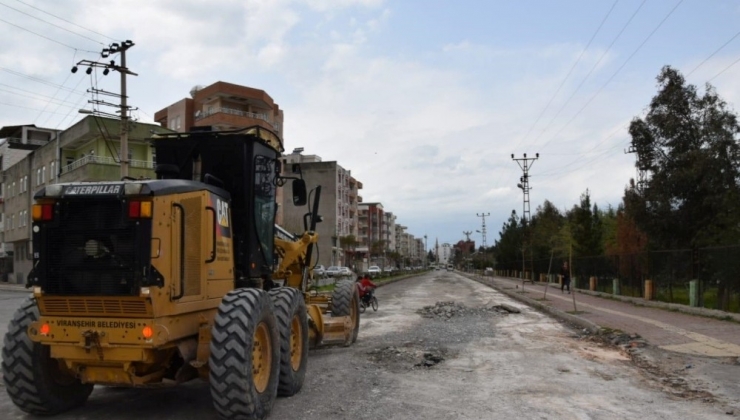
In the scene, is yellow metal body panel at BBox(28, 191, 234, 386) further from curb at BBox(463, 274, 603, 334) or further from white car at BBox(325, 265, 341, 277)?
white car at BBox(325, 265, 341, 277)

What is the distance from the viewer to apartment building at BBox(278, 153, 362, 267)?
305 feet

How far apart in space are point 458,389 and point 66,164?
47621mm

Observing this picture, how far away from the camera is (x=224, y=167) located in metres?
7.43

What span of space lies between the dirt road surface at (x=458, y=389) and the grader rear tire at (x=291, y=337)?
20cm

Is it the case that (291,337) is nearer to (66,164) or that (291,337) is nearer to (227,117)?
(66,164)

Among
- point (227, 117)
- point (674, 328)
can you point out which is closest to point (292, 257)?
point (674, 328)

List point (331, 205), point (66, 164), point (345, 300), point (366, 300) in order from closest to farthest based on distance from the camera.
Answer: point (345, 300), point (366, 300), point (66, 164), point (331, 205)

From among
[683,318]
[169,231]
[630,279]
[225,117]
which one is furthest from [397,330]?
[225,117]

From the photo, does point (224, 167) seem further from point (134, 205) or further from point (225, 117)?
point (225, 117)

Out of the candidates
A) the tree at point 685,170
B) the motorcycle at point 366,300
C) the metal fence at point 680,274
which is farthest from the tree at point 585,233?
the motorcycle at point 366,300

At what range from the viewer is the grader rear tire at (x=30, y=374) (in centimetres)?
600

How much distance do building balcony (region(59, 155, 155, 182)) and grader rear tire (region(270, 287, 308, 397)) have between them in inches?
1311

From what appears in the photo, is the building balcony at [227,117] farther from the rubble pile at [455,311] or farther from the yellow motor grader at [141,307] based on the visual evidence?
the yellow motor grader at [141,307]

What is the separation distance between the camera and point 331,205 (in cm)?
9825
